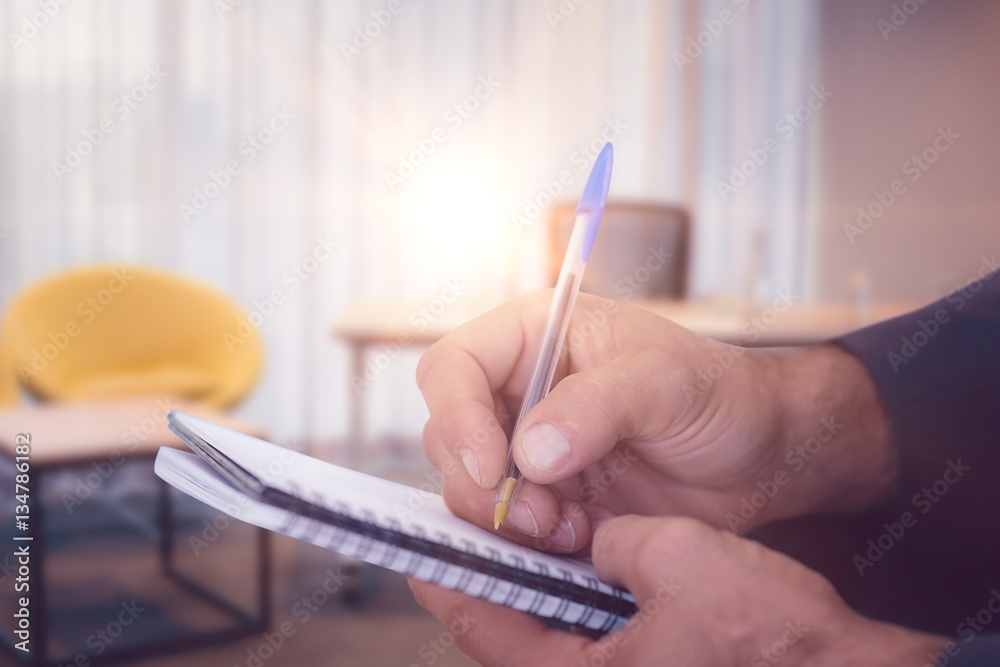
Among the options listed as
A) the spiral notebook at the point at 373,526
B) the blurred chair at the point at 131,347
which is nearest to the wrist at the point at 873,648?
the spiral notebook at the point at 373,526

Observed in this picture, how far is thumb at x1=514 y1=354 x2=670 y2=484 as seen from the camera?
507mm

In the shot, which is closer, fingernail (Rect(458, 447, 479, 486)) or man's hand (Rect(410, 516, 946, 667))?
man's hand (Rect(410, 516, 946, 667))

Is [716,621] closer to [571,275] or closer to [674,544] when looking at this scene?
[674,544]

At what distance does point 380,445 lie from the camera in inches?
144

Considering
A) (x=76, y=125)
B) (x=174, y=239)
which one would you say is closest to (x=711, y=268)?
(x=174, y=239)

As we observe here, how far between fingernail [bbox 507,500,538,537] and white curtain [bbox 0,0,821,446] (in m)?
2.38

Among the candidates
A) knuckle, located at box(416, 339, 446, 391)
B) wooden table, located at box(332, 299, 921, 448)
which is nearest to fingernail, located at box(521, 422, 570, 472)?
knuckle, located at box(416, 339, 446, 391)

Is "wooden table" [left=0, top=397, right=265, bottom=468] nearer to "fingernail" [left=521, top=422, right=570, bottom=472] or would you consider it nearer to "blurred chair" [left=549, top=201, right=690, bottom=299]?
"fingernail" [left=521, top=422, right=570, bottom=472]

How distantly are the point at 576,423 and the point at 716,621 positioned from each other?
0.15m

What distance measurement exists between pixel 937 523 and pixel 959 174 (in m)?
3.87

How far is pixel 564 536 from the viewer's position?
21.7 inches

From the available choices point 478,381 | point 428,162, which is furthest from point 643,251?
point 478,381

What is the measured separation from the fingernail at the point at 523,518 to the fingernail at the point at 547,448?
35 mm

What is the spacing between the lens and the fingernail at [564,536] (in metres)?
0.55
